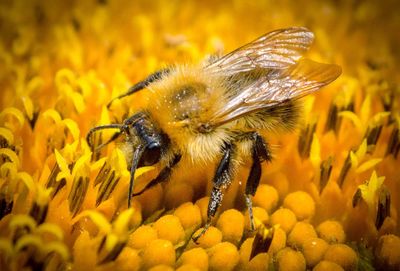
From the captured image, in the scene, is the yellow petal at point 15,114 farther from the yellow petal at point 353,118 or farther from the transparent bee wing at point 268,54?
the yellow petal at point 353,118

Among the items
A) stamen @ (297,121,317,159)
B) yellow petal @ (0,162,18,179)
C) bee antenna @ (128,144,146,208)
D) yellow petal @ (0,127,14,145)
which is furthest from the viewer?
stamen @ (297,121,317,159)

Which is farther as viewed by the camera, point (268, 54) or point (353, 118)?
point (353, 118)

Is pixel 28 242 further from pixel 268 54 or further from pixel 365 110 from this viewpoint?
pixel 365 110

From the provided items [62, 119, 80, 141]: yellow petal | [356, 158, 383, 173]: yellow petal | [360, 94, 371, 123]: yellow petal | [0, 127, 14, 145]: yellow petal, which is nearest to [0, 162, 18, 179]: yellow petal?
[0, 127, 14, 145]: yellow petal

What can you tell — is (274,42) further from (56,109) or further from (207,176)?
(56,109)

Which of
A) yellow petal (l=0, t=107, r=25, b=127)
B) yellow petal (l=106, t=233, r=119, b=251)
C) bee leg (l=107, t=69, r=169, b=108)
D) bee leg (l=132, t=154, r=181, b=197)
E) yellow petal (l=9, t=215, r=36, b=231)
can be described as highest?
yellow petal (l=0, t=107, r=25, b=127)

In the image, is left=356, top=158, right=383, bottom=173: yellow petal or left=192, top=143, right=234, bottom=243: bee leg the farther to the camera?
left=356, top=158, right=383, bottom=173: yellow petal

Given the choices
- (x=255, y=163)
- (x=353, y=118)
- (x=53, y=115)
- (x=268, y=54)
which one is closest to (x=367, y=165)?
(x=353, y=118)

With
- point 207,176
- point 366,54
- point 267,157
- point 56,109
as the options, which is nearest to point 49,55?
point 56,109

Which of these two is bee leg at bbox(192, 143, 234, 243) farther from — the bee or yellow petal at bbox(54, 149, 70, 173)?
yellow petal at bbox(54, 149, 70, 173)

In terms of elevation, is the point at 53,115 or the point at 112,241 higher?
the point at 53,115
